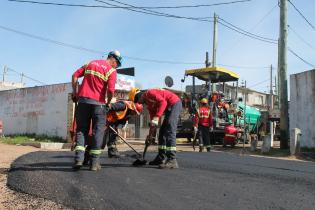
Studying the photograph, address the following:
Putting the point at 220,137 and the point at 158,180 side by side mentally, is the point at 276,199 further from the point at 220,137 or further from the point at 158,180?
the point at 220,137

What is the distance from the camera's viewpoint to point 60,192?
14.8 ft

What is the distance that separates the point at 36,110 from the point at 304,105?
13619 mm

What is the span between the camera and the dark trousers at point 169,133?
6.83m

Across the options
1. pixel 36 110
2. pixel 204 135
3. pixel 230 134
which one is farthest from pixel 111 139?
pixel 36 110

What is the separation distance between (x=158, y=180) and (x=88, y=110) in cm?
149

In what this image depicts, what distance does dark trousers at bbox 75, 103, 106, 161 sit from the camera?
6.01 meters

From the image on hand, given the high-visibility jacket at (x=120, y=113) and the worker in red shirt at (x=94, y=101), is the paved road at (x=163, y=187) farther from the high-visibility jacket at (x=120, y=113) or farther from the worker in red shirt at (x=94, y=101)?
the high-visibility jacket at (x=120, y=113)

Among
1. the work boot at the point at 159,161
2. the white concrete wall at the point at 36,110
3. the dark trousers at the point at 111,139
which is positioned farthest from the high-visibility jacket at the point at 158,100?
the white concrete wall at the point at 36,110

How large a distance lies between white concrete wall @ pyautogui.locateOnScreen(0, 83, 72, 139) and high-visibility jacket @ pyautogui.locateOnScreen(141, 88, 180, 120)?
45.2 ft

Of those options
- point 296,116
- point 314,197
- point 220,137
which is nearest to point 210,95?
point 220,137

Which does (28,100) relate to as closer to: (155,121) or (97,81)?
(155,121)

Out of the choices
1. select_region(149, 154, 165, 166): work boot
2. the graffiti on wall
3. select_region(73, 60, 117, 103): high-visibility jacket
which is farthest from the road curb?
select_region(73, 60, 117, 103): high-visibility jacket

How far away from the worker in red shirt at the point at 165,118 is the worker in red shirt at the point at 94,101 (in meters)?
0.99

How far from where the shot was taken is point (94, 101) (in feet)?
19.9
